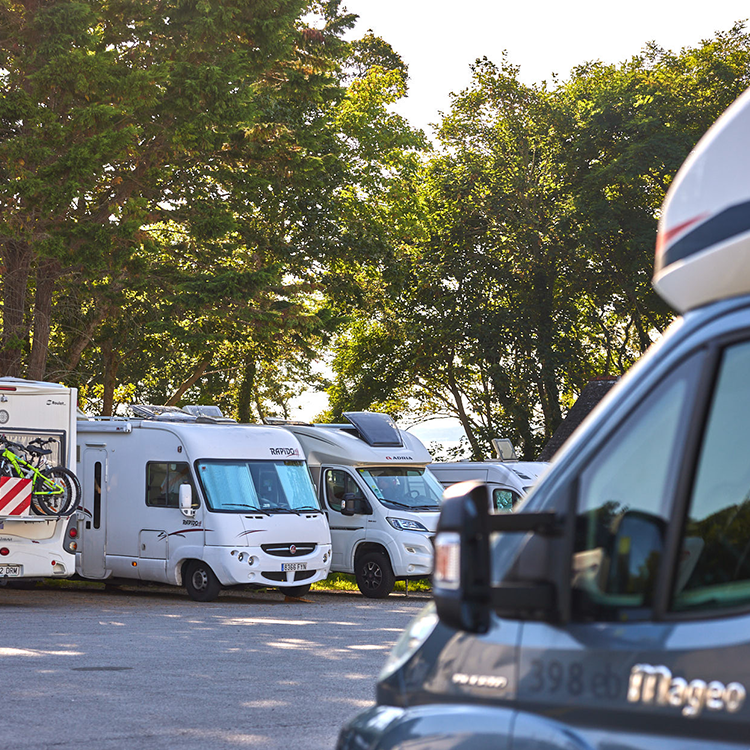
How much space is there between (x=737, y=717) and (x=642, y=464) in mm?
654

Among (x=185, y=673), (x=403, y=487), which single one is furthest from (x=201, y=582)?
(x=185, y=673)

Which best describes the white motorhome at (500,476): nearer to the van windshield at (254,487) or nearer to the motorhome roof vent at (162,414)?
the van windshield at (254,487)

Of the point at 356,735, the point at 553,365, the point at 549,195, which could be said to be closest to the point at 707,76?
the point at 549,195

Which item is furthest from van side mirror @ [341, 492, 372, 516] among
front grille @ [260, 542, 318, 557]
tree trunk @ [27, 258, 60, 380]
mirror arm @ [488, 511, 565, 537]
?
mirror arm @ [488, 511, 565, 537]

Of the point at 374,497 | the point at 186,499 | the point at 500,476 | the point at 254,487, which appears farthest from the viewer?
the point at 500,476

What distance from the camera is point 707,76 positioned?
37750mm

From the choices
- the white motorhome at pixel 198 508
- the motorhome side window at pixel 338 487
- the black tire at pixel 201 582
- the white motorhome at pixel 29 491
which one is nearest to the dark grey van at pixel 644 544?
the white motorhome at pixel 29 491

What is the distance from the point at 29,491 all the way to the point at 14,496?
21 cm

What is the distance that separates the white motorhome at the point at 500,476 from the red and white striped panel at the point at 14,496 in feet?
28.0

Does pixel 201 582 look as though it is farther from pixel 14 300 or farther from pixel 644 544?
pixel 644 544

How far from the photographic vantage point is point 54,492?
55.3 ft

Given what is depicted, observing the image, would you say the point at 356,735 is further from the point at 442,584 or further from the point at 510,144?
the point at 510,144

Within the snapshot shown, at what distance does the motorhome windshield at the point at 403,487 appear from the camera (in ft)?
67.2

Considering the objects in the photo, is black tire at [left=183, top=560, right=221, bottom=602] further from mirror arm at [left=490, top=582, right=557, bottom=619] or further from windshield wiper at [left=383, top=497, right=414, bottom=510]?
mirror arm at [left=490, top=582, right=557, bottom=619]
